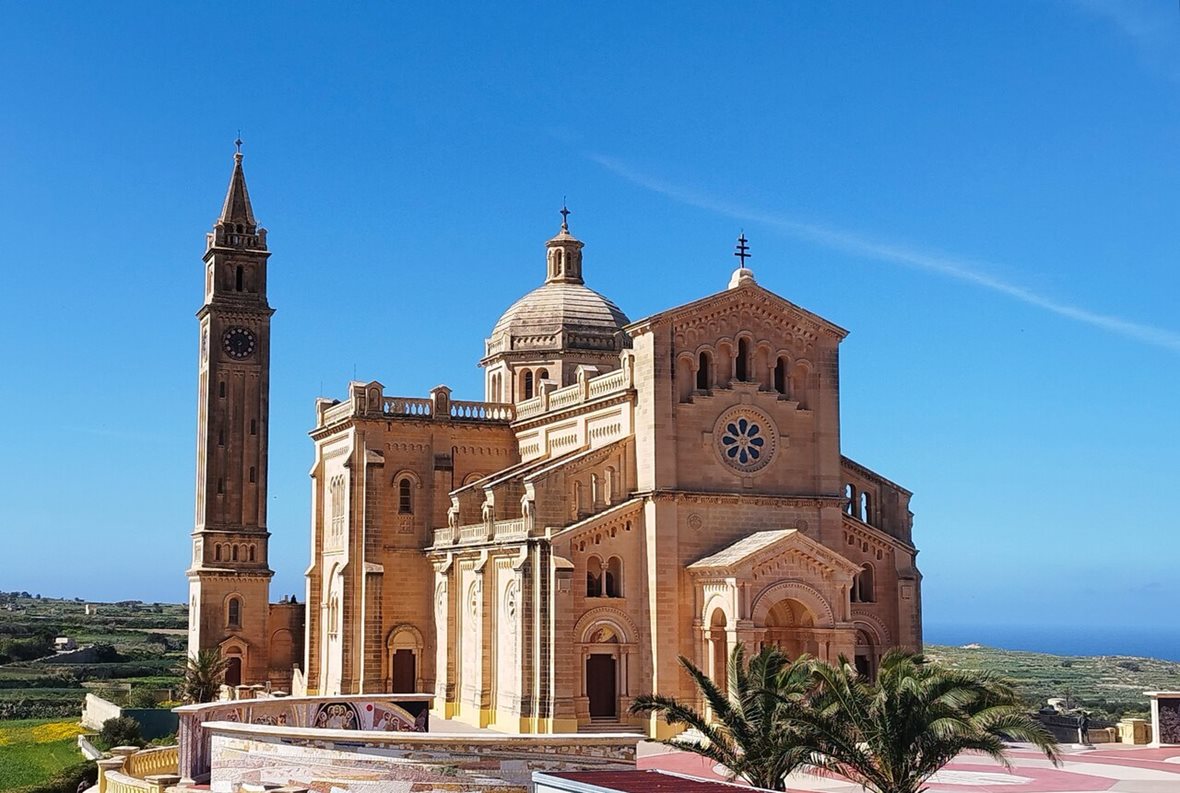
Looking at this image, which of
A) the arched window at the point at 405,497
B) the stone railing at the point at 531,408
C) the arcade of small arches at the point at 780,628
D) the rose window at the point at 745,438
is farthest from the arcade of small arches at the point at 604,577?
the arched window at the point at 405,497

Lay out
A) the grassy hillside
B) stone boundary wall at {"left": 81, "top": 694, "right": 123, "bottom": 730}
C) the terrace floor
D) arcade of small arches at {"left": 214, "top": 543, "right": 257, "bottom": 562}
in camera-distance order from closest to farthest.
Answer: the terrace floor → stone boundary wall at {"left": 81, "top": 694, "right": 123, "bottom": 730} → arcade of small arches at {"left": 214, "top": 543, "right": 257, "bottom": 562} → the grassy hillside

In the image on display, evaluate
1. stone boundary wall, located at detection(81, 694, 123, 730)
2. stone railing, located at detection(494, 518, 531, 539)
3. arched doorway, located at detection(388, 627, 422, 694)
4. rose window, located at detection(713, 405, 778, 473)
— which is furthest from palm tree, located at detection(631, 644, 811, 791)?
stone boundary wall, located at detection(81, 694, 123, 730)

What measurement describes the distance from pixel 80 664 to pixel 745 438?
257 ft

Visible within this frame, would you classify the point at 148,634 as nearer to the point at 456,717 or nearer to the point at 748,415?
the point at 456,717

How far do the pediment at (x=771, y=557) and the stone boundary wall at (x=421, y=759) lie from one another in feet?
55.9

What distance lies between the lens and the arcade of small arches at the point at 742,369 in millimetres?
48562

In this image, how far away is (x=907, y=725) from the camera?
27.1 meters

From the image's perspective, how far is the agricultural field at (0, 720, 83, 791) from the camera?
49.9m

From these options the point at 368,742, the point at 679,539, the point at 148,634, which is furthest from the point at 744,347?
the point at 148,634

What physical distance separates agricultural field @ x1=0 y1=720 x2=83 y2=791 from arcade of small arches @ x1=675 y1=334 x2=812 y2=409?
23.8 meters

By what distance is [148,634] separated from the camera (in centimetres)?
15238

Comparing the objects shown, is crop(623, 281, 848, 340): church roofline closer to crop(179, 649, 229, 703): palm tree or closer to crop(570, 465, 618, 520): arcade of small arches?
crop(570, 465, 618, 520): arcade of small arches

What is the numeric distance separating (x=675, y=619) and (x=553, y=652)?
13.4 feet

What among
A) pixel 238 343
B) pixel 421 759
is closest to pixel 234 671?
pixel 238 343
